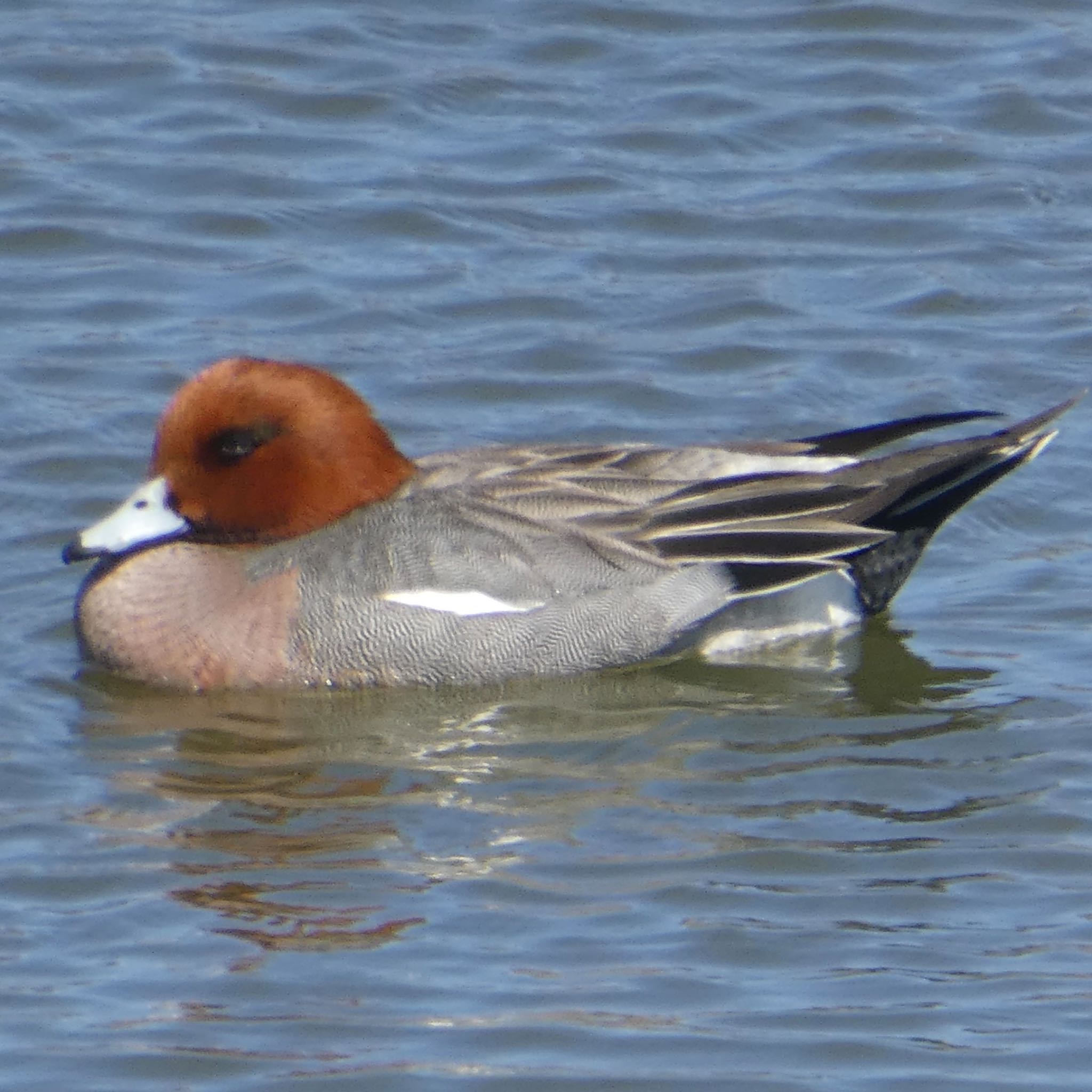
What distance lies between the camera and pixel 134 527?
26.3 ft

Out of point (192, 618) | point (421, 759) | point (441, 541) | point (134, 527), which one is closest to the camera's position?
point (421, 759)

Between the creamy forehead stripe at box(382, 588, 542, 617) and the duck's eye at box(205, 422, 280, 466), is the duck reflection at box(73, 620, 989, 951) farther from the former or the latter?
the duck's eye at box(205, 422, 280, 466)

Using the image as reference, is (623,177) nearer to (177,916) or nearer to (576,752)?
(576,752)

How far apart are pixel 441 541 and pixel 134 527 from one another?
975 millimetres

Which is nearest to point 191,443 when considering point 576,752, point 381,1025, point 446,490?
point 446,490

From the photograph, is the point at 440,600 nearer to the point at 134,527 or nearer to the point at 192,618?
the point at 192,618

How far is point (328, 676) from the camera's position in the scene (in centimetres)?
780

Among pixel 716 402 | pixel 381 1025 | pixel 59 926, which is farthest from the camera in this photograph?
pixel 716 402

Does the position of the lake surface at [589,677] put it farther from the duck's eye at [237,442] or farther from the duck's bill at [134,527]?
the duck's eye at [237,442]

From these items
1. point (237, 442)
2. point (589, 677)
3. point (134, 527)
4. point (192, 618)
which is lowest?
point (589, 677)

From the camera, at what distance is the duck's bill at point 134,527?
8008 mm

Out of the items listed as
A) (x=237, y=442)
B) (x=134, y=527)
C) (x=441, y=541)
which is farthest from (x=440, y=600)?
(x=134, y=527)

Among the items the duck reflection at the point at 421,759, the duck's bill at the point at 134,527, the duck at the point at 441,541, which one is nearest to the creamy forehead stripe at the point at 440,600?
the duck at the point at 441,541

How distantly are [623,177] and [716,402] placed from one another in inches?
78.3
